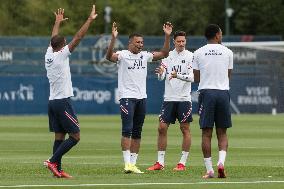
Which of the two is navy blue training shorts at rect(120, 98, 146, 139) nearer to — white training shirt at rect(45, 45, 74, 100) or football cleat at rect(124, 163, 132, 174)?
football cleat at rect(124, 163, 132, 174)

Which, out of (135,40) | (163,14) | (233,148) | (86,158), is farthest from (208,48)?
(163,14)

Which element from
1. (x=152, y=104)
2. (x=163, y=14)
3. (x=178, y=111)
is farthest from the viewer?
(x=163, y=14)

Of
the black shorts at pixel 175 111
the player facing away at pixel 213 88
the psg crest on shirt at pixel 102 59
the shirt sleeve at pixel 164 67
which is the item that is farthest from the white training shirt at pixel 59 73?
the psg crest on shirt at pixel 102 59

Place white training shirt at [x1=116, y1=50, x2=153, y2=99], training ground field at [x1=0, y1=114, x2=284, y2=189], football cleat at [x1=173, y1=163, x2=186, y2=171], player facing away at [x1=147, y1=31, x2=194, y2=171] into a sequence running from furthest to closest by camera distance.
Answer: player facing away at [x1=147, y1=31, x2=194, y2=171] → football cleat at [x1=173, y1=163, x2=186, y2=171] → white training shirt at [x1=116, y1=50, x2=153, y2=99] → training ground field at [x1=0, y1=114, x2=284, y2=189]

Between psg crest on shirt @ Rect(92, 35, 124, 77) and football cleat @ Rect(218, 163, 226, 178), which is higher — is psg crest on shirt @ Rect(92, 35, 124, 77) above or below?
above

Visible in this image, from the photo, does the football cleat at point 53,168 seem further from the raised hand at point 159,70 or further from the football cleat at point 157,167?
the raised hand at point 159,70

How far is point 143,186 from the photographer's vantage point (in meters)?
17.1

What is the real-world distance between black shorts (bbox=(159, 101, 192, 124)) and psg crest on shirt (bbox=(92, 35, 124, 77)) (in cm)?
3027

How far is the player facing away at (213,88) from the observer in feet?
62.1

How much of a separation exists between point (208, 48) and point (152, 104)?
108ft

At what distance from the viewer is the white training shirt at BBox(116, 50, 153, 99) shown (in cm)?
2053

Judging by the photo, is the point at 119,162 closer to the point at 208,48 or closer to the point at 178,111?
the point at 178,111

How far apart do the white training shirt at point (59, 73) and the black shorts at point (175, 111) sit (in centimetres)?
292

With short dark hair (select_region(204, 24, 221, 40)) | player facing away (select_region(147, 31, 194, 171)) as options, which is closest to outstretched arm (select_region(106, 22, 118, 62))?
player facing away (select_region(147, 31, 194, 171))
